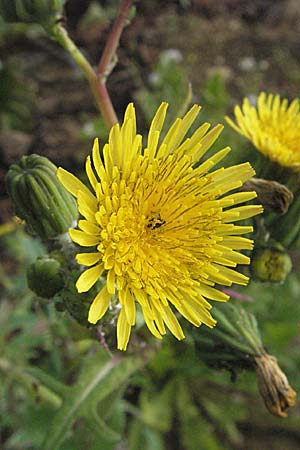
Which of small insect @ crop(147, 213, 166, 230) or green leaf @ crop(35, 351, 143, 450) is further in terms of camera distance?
green leaf @ crop(35, 351, 143, 450)

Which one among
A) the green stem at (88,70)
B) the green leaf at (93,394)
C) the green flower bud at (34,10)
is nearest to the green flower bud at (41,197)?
the green stem at (88,70)

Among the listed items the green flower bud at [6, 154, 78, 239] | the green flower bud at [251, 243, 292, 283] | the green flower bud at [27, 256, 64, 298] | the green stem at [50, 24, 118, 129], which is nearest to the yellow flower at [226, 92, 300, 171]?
the green flower bud at [251, 243, 292, 283]

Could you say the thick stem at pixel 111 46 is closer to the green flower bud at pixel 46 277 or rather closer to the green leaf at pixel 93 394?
the green flower bud at pixel 46 277

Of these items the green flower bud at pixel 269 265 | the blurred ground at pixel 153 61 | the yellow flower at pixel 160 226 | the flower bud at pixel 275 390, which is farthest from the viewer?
the blurred ground at pixel 153 61

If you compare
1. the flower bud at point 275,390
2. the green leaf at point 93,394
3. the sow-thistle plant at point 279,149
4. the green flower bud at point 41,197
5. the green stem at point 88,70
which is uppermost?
the green stem at point 88,70

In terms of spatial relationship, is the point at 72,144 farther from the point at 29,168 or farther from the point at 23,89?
the point at 29,168

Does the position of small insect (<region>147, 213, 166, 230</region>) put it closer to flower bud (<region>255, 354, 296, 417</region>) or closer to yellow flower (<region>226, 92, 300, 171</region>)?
yellow flower (<region>226, 92, 300, 171</region>)

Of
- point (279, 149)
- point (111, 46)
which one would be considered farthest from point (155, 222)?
point (111, 46)
